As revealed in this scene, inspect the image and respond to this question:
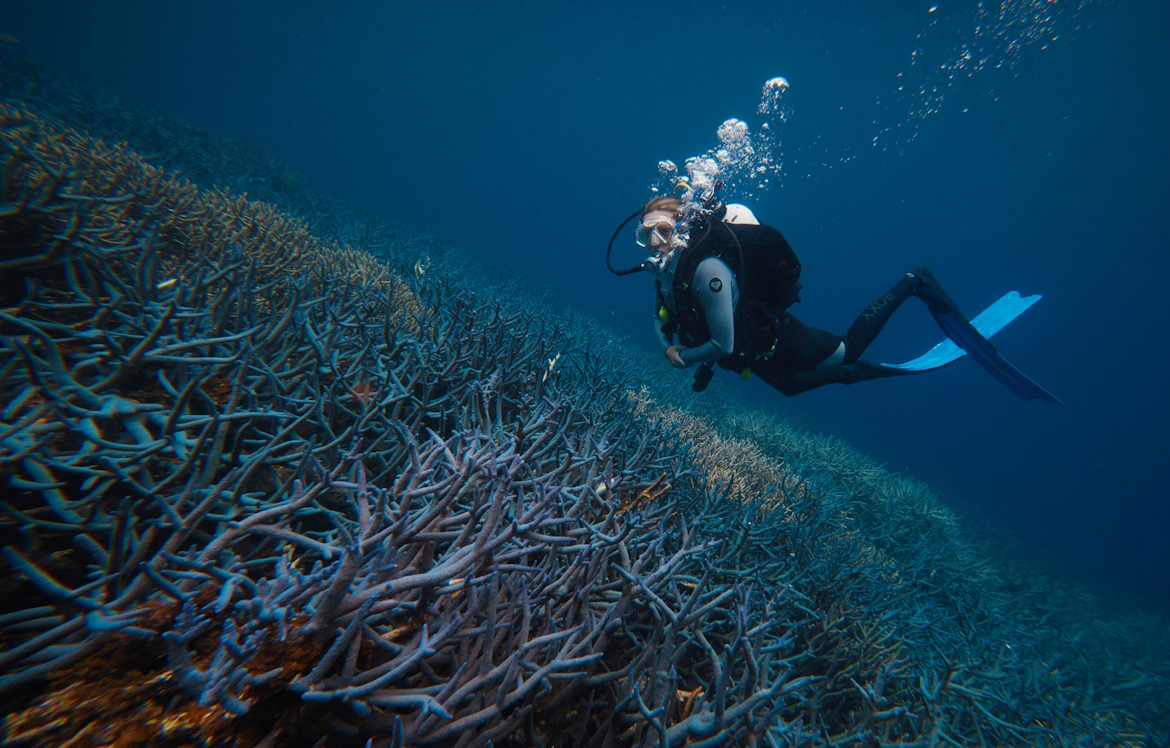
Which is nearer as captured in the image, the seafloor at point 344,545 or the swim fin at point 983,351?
the seafloor at point 344,545

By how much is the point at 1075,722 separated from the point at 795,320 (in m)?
5.42

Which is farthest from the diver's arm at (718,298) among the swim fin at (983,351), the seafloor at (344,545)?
the swim fin at (983,351)

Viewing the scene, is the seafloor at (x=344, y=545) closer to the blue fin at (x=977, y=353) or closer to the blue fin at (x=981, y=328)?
the blue fin at (x=981, y=328)

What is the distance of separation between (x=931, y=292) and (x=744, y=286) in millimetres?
3628

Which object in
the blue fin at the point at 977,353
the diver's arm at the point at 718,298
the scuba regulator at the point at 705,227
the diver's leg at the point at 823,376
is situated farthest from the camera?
the blue fin at the point at 977,353

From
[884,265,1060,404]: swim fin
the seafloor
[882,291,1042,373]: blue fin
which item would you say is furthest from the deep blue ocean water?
the seafloor

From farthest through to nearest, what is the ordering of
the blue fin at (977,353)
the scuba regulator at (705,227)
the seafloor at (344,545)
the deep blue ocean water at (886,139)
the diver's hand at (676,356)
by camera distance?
the deep blue ocean water at (886,139) → the blue fin at (977,353) → the diver's hand at (676,356) → the scuba regulator at (705,227) → the seafloor at (344,545)

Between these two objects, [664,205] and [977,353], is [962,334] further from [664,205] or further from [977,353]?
[664,205]

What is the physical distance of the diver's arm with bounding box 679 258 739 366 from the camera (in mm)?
3785

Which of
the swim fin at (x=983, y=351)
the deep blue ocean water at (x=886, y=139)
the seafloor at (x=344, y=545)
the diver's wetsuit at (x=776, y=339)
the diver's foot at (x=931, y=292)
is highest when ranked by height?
the deep blue ocean water at (x=886, y=139)

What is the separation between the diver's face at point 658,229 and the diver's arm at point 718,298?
639 millimetres

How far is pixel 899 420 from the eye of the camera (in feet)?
192

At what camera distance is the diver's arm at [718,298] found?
3785mm

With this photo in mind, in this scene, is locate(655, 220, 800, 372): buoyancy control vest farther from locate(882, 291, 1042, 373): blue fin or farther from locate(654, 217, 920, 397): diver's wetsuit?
locate(882, 291, 1042, 373): blue fin
